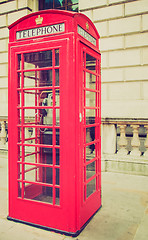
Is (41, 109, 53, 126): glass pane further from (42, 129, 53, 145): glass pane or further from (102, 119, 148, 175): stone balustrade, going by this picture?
(102, 119, 148, 175): stone balustrade

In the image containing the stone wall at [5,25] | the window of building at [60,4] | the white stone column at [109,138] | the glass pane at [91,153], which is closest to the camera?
the glass pane at [91,153]

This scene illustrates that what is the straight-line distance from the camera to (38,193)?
3.33m

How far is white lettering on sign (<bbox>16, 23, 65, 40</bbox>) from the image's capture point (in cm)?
248

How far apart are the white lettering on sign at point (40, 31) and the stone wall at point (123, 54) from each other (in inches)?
155

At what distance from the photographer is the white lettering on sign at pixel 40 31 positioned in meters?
2.48

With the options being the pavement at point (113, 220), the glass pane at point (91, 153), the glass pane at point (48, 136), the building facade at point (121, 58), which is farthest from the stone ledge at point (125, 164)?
the glass pane at point (48, 136)

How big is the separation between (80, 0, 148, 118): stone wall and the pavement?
2406 mm

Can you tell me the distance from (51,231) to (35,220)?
0.24 m

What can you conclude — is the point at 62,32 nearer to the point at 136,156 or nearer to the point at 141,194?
the point at 141,194

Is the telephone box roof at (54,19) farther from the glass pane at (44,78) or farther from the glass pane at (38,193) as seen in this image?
the glass pane at (38,193)

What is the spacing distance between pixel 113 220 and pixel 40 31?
2355 millimetres

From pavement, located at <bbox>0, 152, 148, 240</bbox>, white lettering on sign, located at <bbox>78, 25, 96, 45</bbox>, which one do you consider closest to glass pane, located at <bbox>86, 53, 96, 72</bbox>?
white lettering on sign, located at <bbox>78, 25, 96, 45</bbox>

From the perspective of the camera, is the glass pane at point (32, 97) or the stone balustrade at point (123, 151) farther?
the stone balustrade at point (123, 151)

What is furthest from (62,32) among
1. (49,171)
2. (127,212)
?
(127,212)
